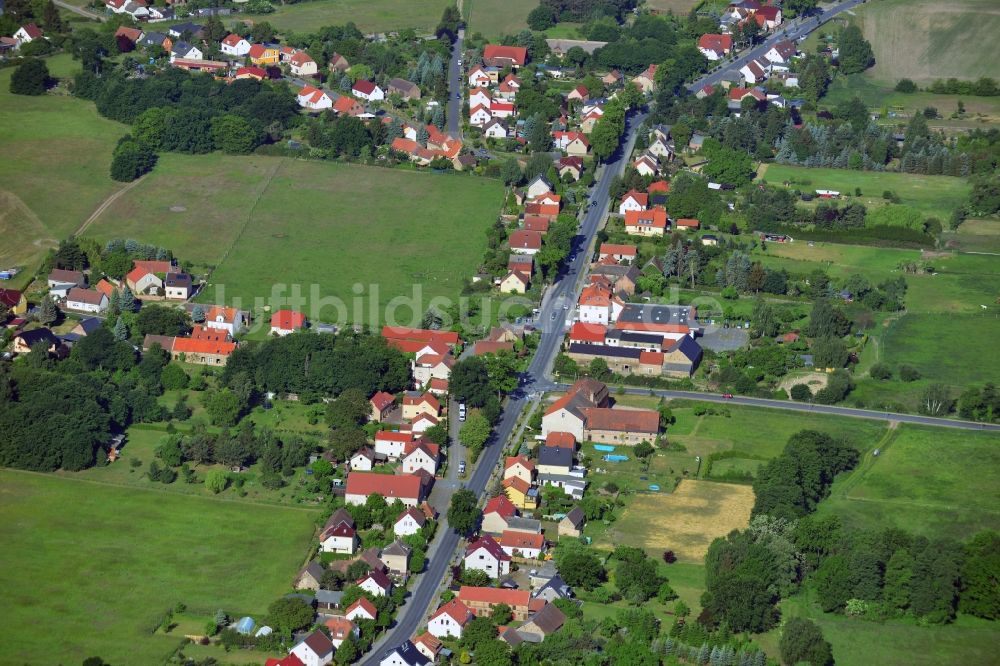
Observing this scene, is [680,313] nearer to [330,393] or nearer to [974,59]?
[330,393]

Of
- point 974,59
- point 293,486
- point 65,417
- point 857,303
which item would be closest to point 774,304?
point 857,303

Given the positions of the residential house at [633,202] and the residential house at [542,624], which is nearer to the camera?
the residential house at [542,624]

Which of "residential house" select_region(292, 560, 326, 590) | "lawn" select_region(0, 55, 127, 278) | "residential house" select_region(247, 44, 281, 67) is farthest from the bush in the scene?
"residential house" select_region(247, 44, 281, 67)

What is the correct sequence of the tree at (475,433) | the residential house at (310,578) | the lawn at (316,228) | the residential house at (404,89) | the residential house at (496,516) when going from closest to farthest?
the residential house at (310,578)
the residential house at (496,516)
the tree at (475,433)
the lawn at (316,228)
the residential house at (404,89)

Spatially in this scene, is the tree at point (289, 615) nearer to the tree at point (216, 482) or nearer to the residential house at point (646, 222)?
the tree at point (216, 482)

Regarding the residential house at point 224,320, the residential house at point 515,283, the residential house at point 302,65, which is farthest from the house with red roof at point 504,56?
the residential house at point 224,320
